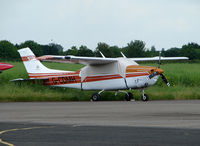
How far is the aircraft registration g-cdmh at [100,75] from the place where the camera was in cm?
2461

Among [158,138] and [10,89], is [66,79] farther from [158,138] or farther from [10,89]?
[158,138]

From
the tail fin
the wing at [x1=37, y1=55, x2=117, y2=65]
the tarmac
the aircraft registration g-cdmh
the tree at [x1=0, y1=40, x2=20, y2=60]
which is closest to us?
the tarmac

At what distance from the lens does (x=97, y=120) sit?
13.8 m

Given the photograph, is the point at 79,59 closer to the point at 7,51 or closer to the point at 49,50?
the point at 7,51

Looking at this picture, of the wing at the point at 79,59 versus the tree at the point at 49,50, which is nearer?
the wing at the point at 79,59

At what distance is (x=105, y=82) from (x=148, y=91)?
3.26 meters

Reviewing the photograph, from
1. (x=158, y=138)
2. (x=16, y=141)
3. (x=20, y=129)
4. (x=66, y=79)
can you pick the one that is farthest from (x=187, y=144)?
(x=66, y=79)

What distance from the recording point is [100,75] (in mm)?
26062

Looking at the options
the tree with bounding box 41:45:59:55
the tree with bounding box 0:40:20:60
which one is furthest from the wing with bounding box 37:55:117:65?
the tree with bounding box 41:45:59:55

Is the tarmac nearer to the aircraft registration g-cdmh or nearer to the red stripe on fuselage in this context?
the aircraft registration g-cdmh

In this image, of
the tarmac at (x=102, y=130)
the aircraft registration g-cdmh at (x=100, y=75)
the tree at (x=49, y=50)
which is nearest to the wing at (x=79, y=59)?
the aircraft registration g-cdmh at (x=100, y=75)

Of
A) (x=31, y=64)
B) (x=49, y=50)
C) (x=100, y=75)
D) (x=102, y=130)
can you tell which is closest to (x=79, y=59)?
(x=100, y=75)

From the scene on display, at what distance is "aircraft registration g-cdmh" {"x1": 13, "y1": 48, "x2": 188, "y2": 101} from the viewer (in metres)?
24.6

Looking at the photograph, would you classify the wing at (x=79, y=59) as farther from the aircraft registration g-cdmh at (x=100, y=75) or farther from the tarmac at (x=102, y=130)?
the tarmac at (x=102, y=130)
